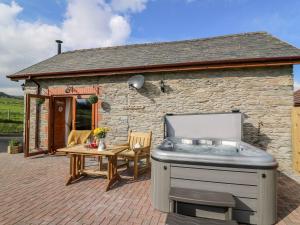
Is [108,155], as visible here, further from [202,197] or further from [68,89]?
[68,89]

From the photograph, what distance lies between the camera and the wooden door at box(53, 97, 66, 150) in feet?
27.6

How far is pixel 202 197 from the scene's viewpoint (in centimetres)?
289

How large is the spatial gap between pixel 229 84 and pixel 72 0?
17.9ft

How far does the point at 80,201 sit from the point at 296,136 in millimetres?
5634

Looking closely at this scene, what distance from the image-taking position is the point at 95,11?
7074 millimetres

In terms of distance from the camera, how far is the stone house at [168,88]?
5977mm

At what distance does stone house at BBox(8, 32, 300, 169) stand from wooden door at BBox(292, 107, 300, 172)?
0.19 meters

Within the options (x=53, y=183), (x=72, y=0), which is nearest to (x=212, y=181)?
(x=53, y=183)

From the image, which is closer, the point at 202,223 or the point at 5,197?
the point at 202,223

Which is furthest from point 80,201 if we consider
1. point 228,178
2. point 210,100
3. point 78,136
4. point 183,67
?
point 183,67

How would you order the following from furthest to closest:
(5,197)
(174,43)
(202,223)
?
(174,43) → (5,197) → (202,223)

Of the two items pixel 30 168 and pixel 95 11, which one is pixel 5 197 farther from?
pixel 95 11

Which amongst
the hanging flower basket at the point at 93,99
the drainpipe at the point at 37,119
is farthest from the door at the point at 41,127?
the hanging flower basket at the point at 93,99

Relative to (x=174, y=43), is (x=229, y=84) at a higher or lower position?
lower
